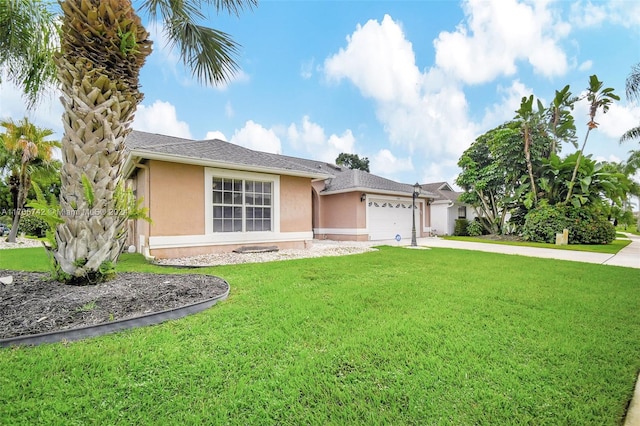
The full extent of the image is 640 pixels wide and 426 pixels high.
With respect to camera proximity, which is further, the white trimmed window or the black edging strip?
the white trimmed window

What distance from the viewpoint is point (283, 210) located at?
36.0 ft

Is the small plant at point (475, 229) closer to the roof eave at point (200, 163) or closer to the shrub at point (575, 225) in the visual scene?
the shrub at point (575, 225)

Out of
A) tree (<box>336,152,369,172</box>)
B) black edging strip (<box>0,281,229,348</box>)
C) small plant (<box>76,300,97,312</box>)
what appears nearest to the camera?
black edging strip (<box>0,281,229,348</box>)

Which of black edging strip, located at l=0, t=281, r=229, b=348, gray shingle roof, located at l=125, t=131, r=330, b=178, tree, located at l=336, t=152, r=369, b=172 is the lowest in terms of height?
black edging strip, located at l=0, t=281, r=229, b=348

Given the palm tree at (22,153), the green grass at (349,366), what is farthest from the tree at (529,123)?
the palm tree at (22,153)

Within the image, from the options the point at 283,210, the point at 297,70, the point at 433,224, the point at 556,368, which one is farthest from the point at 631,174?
the point at 556,368

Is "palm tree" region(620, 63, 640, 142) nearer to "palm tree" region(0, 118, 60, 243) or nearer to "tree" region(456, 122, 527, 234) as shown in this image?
"tree" region(456, 122, 527, 234)

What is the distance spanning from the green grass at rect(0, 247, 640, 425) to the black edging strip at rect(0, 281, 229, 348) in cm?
14

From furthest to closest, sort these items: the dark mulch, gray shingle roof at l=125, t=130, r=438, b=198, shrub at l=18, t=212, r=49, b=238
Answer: shrub at l=18, t=212, r=49, b=238, gray shingle roof at l=125, t=130, r=438, b=198, the dark mulch

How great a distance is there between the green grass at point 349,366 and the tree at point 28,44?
5.33m

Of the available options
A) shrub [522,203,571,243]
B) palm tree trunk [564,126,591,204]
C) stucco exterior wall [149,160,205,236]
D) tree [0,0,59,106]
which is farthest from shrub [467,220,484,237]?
tree [0,0,59,106]

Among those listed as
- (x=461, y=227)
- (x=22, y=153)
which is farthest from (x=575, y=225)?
(x=22, y=153)

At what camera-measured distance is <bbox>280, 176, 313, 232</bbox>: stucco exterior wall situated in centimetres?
1098

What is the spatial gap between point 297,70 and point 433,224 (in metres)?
16.0
